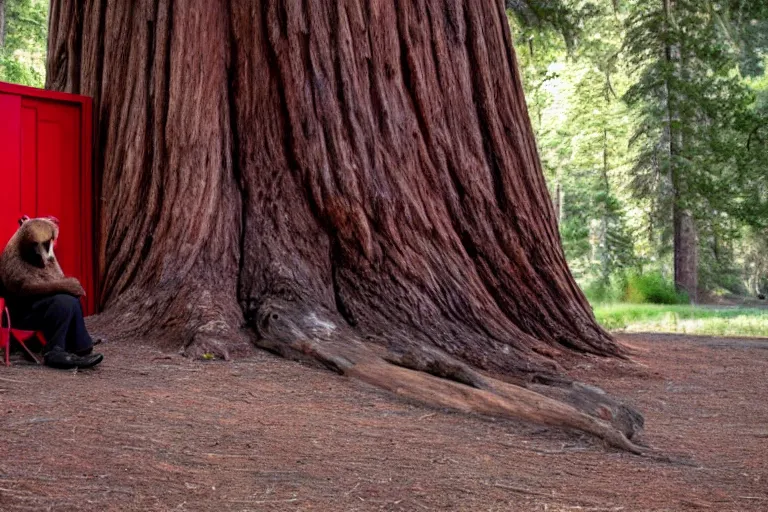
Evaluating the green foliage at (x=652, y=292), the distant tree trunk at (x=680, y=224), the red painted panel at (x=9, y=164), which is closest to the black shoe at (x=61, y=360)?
the red painted panel at (x=9, y=164)

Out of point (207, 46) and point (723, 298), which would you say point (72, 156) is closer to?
point (207, 46)

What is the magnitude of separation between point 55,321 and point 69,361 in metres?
0.30

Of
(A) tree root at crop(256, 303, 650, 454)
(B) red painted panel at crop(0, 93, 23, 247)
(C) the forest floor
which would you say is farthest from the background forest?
(C) the forest floor

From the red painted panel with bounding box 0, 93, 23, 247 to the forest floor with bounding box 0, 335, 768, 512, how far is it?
220cm

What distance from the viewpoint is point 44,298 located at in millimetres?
6043

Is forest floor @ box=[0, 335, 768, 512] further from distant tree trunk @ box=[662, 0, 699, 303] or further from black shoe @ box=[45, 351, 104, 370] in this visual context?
distant tree trunk @ box=[662, 0, 699, 303]

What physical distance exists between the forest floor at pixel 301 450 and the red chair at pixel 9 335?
12 centimetres

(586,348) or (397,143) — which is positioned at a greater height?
(397,143)

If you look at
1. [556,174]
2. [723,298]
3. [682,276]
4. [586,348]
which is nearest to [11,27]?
[556,174]

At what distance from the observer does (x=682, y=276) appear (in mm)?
22359

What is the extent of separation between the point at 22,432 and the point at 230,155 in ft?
11.8

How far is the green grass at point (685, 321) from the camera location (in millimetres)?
13945

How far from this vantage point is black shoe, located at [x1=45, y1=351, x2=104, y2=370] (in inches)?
231

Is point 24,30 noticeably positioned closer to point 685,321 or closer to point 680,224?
point 680,224
